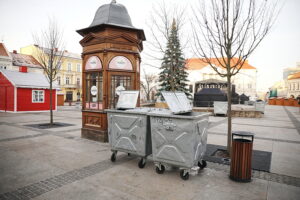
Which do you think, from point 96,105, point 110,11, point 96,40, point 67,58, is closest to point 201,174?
point 96,105

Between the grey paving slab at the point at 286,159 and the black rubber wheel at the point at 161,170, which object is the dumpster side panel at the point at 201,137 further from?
the grey paving slab at the point at 286,159

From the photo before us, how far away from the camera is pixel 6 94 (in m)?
19.9

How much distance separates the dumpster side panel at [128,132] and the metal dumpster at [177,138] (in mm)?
335

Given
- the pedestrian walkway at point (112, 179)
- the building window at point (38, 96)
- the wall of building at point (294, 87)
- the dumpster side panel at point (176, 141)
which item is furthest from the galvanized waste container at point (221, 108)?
the wall of building at point (294, 87)

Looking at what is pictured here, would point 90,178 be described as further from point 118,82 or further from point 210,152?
point 118,82

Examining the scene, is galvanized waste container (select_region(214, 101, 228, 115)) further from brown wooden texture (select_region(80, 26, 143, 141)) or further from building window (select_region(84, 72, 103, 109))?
building window (select_region(84, 72, 103, 109))

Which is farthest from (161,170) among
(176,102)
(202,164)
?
(176,102)

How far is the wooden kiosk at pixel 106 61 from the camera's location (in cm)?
724

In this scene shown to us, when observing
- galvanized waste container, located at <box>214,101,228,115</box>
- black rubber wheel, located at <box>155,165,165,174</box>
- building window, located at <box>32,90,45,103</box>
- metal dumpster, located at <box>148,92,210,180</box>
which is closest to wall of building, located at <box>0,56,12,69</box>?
building window, located at <box>32,90,45,103</box>

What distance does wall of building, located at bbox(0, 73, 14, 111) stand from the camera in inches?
756

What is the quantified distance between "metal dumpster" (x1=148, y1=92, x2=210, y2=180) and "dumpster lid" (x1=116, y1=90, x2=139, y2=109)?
122 centimetres

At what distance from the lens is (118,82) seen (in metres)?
8.18

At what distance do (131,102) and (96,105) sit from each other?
2.40 metres

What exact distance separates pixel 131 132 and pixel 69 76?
48.0m
